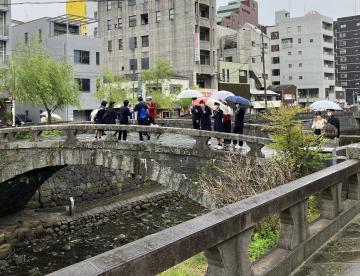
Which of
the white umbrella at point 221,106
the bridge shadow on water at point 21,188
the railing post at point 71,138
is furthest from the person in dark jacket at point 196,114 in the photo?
the bridge shadow on water at point 21,188

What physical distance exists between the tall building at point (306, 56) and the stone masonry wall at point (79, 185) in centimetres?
5679

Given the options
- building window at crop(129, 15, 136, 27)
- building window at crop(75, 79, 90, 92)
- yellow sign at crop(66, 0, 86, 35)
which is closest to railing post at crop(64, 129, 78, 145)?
building window at crop(75, 79, 90, 92)

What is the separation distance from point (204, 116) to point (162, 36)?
41916mm

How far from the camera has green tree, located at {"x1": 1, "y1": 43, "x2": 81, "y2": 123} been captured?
30.6 m

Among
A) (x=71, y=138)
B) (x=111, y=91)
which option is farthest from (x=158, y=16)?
(x=71, y=138)

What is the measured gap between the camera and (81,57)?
44969mm

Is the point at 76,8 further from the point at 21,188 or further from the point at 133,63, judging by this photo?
the point at 21,188

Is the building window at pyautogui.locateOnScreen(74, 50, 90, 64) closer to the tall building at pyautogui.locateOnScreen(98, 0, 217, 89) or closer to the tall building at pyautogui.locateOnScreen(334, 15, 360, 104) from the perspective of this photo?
the tall building at pyautogui.locateOnScreen(98, 0, 217, 89)

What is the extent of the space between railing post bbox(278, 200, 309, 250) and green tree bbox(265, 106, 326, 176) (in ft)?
12.1

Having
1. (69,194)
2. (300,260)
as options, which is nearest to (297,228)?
(300,260)

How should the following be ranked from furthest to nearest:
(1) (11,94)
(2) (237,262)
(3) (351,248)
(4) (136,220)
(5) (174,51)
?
(5) (174,51)
(1) (11,94)
(4) (136,220)
(3) (351,248)
(2) (237,262)

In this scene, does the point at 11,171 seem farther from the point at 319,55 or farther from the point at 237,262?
the point at 319,55

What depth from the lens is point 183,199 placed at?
96.8ft

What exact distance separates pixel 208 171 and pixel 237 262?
9352 millimetres
